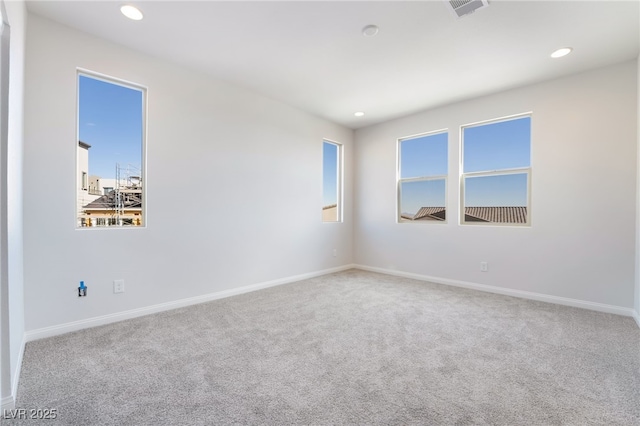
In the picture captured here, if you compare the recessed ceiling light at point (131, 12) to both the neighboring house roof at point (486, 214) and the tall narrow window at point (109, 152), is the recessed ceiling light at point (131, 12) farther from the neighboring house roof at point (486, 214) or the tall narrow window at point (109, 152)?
the neighboring house roof at point (486, 214)

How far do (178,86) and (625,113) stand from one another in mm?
Answer: 4762

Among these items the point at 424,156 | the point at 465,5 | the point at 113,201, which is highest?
the point at 465,5

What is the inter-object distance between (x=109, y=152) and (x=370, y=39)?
2.72 meters

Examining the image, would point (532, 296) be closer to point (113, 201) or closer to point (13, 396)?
point (13, 396)

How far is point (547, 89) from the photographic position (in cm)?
342

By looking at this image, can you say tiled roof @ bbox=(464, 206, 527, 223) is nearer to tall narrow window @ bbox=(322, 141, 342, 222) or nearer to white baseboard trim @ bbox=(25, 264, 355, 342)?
tall narrow window @ bbox=(322, 141, 342, 222)

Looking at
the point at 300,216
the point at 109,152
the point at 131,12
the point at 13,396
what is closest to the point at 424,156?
the point at 300,216

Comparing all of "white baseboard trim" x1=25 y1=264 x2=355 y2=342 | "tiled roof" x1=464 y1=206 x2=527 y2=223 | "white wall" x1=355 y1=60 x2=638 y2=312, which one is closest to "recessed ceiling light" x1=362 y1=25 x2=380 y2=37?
"white wall" x1=355 y1=60 x2=638 y2=312

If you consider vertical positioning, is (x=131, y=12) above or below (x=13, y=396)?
above

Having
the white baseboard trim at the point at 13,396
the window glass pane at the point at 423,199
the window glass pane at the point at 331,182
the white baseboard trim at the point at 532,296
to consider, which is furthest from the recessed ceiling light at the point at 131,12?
the white baseboard trim at the point at 532,296

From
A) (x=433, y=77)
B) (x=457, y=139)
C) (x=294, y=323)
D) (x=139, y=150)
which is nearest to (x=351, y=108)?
(x=433, y=77)

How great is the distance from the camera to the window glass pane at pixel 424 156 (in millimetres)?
4398

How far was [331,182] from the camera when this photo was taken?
5215 mm

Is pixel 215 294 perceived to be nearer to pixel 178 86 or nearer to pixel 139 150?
pixel 139 150
